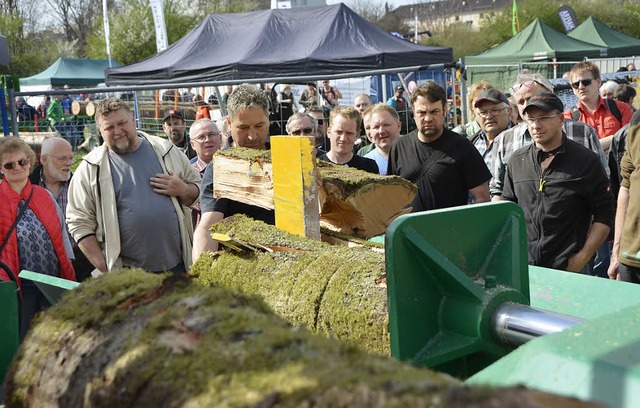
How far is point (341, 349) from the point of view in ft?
4.14

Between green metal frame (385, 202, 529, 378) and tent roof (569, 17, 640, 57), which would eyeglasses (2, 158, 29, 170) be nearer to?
green metal frame (385, 202, 529, 378)

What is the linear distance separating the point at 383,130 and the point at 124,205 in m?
2.22

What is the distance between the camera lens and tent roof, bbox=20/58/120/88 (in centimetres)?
3203

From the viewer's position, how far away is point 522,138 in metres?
5.13

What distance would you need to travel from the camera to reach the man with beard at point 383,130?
20.1ft

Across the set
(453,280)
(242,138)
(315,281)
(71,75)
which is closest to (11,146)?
(242,138)

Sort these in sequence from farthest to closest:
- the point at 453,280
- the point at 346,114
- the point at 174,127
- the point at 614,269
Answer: the point at 174,127 → the point at 346,114 → the point at 614,269 → the point at 453,280

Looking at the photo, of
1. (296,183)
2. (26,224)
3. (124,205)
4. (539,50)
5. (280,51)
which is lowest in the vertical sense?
(26,224)

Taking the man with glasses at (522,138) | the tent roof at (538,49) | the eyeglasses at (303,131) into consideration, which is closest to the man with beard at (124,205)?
the eyeglasses at (303,131)

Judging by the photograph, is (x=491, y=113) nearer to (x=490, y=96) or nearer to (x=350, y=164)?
(x=490, y=96)

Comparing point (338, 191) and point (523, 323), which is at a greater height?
point (338, 191)

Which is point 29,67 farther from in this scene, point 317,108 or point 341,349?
point 341,349

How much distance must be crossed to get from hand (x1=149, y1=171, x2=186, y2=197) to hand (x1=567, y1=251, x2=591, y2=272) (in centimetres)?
247

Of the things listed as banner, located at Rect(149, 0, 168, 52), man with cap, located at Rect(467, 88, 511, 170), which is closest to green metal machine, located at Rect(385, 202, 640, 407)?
man with cap, located at Rect(467, 88, 511, 170)
